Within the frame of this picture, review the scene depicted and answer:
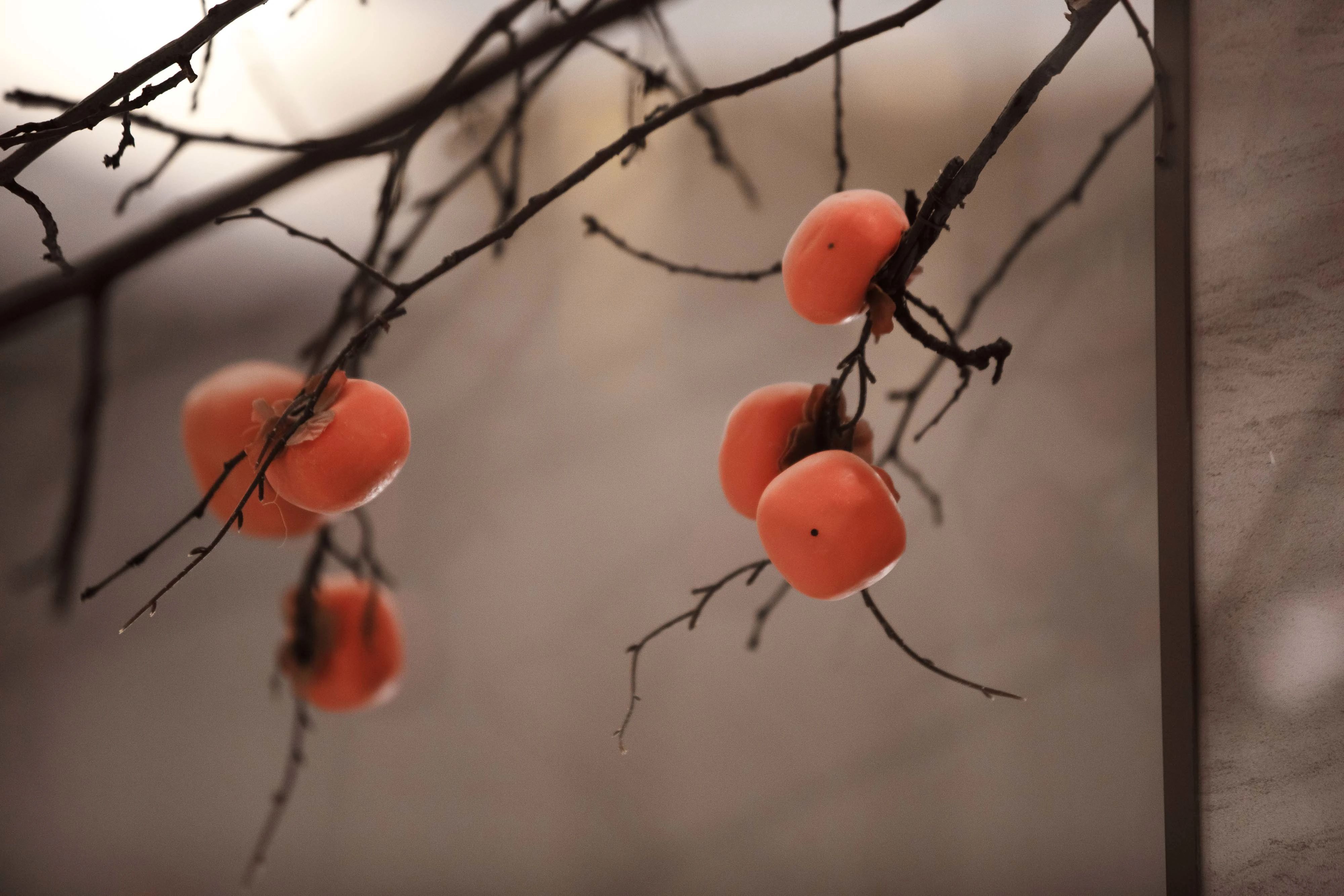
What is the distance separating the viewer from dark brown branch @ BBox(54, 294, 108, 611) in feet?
1.84

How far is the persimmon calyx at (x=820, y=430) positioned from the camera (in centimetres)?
34

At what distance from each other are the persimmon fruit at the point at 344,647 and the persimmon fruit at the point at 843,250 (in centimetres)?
35

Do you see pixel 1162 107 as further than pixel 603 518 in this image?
No

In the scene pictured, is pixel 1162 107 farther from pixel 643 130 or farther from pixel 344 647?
pixel 344 647

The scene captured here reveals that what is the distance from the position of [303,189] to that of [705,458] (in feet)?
1.13

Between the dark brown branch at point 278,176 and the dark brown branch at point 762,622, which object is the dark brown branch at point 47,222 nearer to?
the dark brown branch at point 278,176

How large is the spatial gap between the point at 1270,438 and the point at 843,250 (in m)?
0.30

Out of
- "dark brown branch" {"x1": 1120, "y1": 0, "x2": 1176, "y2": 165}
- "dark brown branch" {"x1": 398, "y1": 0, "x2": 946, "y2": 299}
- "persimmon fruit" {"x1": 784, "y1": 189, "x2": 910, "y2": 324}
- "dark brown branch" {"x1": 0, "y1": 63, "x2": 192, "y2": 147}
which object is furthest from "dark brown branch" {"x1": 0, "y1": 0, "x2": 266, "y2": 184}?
"dark brown branch" {"x1": 1120, "y1": 0, "x2": 1176, "y2": 165}

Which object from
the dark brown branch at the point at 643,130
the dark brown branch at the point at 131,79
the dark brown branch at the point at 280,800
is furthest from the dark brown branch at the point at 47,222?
the dark brown branch at the point at 280,800

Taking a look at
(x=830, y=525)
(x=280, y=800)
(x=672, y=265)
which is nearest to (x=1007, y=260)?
(x=672, y=265)

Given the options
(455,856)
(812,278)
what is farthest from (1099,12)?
(455,856)

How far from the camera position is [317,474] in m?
0.30

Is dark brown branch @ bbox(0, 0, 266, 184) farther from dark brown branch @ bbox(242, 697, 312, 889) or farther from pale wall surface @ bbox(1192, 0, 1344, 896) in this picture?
pale wall surface @ bbox(1192, 0, 1344, 896)

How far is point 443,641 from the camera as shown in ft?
1.95
